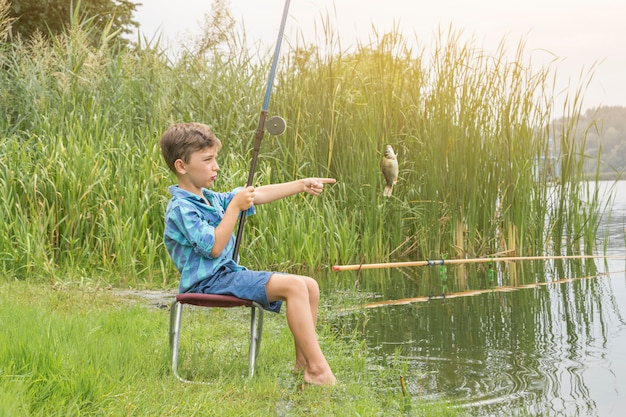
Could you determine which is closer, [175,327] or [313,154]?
[175,327]

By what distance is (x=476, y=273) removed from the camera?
7.54 meters

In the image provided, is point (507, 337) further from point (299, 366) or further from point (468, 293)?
point (299, 366)

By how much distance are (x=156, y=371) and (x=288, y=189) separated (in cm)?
95

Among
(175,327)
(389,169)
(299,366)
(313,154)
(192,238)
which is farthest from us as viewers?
(313,154)

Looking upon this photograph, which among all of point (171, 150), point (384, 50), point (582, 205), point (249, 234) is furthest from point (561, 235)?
point (171, 150)

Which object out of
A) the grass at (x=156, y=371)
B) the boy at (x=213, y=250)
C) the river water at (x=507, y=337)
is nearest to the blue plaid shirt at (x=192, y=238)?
the boy at (x=213, y=250)

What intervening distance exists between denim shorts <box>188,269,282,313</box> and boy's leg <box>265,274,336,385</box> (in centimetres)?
3

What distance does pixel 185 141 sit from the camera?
344 centimetres

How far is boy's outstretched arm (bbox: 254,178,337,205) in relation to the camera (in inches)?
141

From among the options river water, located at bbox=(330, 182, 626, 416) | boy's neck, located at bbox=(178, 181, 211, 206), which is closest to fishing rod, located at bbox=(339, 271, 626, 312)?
river water, located at bbox=(330, 182, 626, 416)

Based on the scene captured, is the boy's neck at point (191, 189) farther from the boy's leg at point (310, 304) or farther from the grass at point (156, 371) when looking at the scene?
the grass at point (156, 371)

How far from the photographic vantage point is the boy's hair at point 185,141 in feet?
11.3

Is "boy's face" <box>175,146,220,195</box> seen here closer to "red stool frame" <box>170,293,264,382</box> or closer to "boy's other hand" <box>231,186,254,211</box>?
"boy's other hand" <box>231,186,254,211</box>

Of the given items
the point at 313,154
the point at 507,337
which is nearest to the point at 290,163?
the point at 313,154
